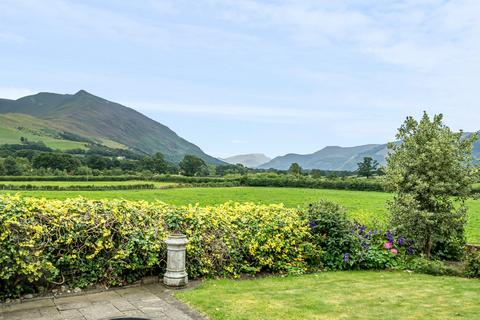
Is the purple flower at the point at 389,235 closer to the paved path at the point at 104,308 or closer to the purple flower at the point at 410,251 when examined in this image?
the purple flower at the point at 410,251

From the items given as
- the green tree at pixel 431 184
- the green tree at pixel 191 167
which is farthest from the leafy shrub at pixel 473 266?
the green tree at pixel 191 167

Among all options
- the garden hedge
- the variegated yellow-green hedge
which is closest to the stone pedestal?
the variegated yellow-green hedge

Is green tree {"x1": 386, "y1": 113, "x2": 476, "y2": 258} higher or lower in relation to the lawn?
higher

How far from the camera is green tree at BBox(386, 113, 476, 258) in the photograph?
991 centimetres

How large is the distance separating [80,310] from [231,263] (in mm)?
3285

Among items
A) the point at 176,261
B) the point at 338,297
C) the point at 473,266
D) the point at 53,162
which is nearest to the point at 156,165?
the point at 53,162

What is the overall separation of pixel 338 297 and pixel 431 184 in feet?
16.6

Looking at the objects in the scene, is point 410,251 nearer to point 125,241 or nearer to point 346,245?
point 346,245

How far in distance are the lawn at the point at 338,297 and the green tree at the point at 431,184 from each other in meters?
1.88

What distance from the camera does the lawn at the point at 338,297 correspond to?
572cm

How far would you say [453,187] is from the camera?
9.89 metres

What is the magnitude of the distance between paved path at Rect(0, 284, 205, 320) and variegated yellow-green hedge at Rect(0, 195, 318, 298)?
17.0 inches

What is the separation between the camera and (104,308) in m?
5.93

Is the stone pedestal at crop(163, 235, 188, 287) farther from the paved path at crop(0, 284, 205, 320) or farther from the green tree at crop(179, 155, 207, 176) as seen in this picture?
the green tree at crop(179, 155, 207, 176)
